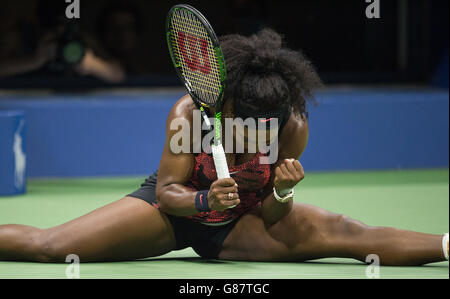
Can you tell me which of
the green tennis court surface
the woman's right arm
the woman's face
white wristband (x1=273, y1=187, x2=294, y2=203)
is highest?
the woman's face

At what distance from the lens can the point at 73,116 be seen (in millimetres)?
6285

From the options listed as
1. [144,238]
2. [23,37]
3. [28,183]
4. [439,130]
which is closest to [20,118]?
[28,183]

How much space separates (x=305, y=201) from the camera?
5.36 metres

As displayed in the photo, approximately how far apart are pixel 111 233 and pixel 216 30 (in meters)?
4.16

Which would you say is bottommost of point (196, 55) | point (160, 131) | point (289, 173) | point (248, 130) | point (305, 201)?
point (305, 201)

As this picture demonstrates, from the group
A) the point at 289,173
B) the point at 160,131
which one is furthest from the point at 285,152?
the point at 160,131

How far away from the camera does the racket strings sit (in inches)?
120

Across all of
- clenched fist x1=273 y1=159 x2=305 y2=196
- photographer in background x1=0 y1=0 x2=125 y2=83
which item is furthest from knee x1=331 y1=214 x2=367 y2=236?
photographer in background x1=0 y1=0 x2=125 y2=83

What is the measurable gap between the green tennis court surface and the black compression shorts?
67mm

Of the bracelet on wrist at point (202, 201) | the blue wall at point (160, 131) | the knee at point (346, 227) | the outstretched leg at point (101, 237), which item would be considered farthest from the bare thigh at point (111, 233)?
the blue wall at point (160, 131)

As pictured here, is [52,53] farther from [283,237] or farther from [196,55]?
[283,237]

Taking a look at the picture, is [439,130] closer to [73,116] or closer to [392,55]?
[392,55]

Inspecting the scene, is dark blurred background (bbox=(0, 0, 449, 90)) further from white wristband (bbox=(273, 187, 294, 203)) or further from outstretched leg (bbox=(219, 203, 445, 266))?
white wristband (bbox=(273, 187, 294, 203))

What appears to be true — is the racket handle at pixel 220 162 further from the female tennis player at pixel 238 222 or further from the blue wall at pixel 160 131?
A: the blue wall at pixel 160 131
